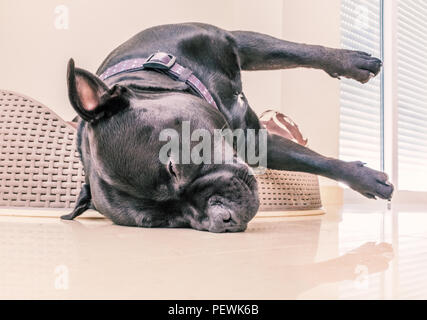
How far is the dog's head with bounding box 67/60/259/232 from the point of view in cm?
88

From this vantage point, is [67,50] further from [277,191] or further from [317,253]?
[317,253]

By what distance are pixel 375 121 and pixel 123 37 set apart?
223 centimetres

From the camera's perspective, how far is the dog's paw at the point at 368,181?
117 cm

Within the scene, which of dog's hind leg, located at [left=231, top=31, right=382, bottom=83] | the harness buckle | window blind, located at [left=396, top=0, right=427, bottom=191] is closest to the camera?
the harness buckle

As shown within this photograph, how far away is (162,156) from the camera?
883 mm

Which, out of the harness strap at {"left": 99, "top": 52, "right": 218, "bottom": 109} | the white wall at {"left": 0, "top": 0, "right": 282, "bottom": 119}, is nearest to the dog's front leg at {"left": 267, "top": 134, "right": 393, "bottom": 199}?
the harness strap at {"left": 99, "top": 52, "right": 218, "bottom": 109}

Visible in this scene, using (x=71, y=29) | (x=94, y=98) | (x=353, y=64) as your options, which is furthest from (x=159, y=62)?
(x=71, y=29)

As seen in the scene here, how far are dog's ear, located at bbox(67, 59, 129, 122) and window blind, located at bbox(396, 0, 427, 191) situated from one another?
11.4 feet

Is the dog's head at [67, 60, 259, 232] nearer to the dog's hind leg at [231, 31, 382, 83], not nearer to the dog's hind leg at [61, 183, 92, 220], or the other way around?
the dog's hind leg at [61, 183, 92, 220]

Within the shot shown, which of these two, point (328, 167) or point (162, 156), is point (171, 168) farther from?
point (328, 167)

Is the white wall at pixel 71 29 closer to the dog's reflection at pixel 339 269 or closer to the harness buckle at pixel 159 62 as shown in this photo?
the harness buckle at pixel 159 62

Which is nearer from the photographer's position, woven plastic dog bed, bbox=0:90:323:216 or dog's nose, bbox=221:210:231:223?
dog's nose, bbox=221:210:231:223

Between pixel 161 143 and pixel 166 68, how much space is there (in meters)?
0.28

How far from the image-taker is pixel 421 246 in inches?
31.7
